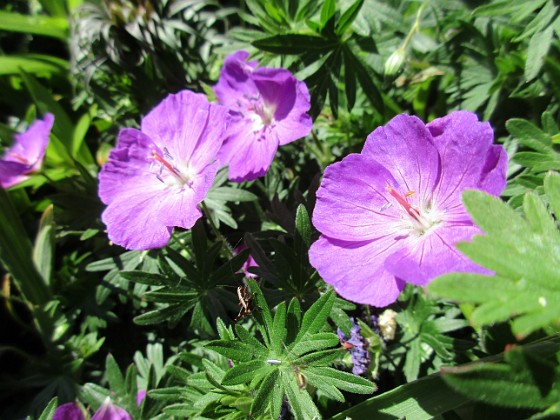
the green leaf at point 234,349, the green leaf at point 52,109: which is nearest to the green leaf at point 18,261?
the green leaf at point 52,109

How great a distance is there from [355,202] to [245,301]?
1.29 feet

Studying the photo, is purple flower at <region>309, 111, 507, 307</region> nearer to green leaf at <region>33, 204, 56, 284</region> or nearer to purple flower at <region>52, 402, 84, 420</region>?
purple flower at <region>52, 402, 84, 420</region>

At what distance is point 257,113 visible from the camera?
194 cm

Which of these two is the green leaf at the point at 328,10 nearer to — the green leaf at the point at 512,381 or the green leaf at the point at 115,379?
the green leaf at the point at 512,381

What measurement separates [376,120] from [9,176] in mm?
1610

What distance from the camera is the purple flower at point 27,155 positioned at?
7.41 ft

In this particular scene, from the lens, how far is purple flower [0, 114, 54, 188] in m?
2.26

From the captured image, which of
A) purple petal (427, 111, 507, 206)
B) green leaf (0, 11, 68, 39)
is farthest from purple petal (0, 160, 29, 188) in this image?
purple petal (427, 111, 507, 206)

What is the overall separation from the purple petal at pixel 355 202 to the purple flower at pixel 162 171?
1.19ft

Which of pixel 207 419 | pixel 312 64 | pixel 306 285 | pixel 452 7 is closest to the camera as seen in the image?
pixel 207 419

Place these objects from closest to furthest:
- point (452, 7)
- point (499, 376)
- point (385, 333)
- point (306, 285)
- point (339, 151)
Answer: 1. point (499, 376)
2. point (306, 285)
3. point (385, 333)
4. point (452, 7)
5. point (339, 151)

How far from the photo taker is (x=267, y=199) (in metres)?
2.06

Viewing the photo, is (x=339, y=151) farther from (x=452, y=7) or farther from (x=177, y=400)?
(x=177, y=400)

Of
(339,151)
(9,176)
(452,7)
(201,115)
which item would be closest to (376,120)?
(339,151)
